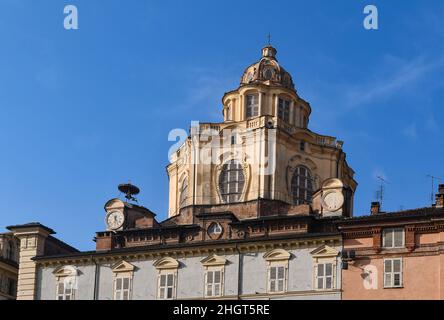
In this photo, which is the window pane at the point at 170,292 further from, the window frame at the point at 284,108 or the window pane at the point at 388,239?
the window frame at the point at 284,108

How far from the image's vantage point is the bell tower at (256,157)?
8638cm

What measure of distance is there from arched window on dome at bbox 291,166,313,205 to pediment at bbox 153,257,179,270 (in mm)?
15996

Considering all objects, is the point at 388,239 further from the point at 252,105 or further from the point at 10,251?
the point at 10,251

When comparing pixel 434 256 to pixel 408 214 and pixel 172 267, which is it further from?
pixel 172 267

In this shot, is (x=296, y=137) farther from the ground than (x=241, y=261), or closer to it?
farther from the ground

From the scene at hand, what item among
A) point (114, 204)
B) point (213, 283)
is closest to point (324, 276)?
point (213, 283)

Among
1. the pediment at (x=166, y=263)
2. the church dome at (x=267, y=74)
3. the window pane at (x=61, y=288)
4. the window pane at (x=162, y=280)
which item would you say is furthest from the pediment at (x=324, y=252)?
the church dome at (x=267, y=74)

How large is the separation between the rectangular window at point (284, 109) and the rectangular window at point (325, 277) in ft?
78.8

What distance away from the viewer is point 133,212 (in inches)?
3243

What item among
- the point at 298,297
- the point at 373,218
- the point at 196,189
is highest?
the point at 196,189

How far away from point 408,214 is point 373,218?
7.33 feet

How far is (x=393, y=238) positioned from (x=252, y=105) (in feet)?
87.8

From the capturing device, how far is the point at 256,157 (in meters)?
86.6
